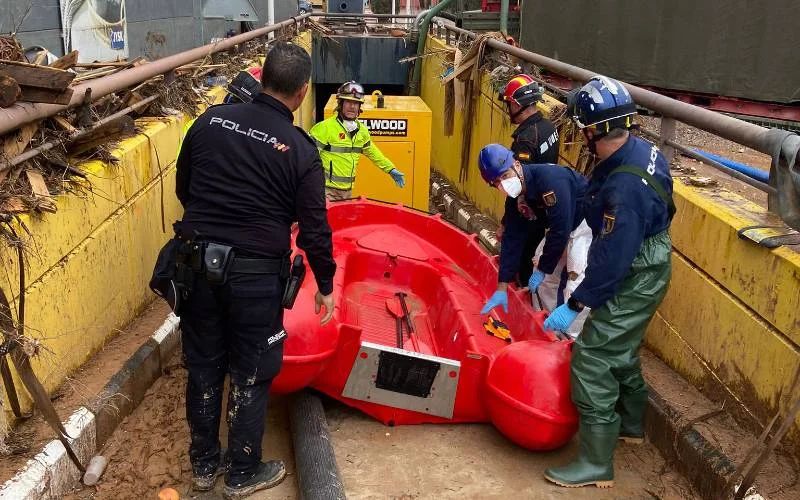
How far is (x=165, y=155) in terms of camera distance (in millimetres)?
5426

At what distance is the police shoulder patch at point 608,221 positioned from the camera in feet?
10.8

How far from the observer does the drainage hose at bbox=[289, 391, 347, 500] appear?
3.18 m

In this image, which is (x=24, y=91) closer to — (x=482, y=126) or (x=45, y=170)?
(x=45, y=170)

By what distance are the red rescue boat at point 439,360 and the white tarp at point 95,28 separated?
4.84m

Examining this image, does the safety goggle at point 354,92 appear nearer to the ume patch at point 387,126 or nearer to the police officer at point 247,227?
the ume patch at point 387,126

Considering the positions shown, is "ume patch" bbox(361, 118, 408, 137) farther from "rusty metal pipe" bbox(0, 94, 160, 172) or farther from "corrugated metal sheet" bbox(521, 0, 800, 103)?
"corrugated metal sheet" bbox(521, 0, 800, 103)

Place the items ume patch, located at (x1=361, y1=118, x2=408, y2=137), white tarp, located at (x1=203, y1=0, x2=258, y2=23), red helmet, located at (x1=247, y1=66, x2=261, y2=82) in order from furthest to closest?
white tarp, located at (x1=203, y1=0, x2=258, y2=23) → ume patch, located at (x1=361, y1=118, x2=408, y2=137) → red helmet, located at (x1=247, y1=66, x2=261, y2=82)

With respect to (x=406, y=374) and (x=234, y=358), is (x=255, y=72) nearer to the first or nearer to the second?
(x=406, y=374)

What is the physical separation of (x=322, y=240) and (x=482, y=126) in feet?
21.2

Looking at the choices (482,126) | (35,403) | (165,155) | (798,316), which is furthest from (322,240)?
(482,126)

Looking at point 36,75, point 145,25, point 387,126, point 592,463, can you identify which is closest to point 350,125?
point 387,126

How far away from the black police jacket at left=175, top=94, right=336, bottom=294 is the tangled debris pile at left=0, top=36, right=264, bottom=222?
2.40ft

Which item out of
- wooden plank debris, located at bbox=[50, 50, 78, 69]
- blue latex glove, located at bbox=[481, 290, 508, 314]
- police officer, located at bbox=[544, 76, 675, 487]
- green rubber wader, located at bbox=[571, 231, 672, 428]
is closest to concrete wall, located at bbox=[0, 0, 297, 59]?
wooden plank debris, located at bbox=[50, 50, 78, 69]

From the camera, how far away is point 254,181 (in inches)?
120
